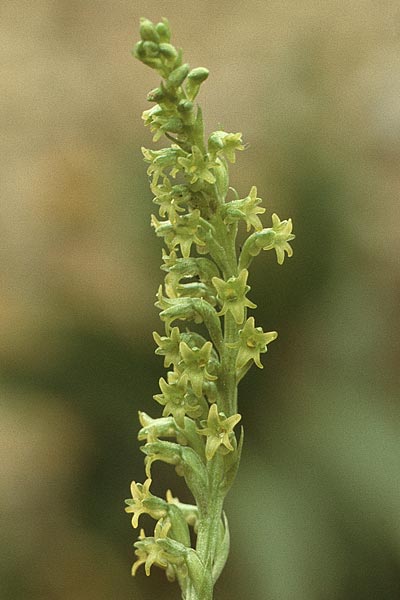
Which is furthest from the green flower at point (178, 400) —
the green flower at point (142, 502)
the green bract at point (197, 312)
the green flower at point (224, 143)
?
the green flower at point (224, 143)

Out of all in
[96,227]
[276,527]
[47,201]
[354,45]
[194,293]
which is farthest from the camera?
[354,45]

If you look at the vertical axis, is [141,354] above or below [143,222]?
below

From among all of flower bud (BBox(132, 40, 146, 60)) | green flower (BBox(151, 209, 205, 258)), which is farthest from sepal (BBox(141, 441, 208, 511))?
flower bud (BBox(132, 40, 146, 60))

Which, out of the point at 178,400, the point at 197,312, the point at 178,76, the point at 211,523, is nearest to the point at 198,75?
the point at 178,76

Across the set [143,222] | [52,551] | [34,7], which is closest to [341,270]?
[143,222]

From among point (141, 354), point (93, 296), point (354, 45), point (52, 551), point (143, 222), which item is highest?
point (354, 45)

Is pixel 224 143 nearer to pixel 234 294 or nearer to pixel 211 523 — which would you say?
pixel 234 294

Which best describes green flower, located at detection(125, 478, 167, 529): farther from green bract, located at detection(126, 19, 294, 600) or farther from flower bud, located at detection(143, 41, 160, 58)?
flower bud, located at detection(143, 41, 160, 58)

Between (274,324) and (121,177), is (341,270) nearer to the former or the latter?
(274,324)
